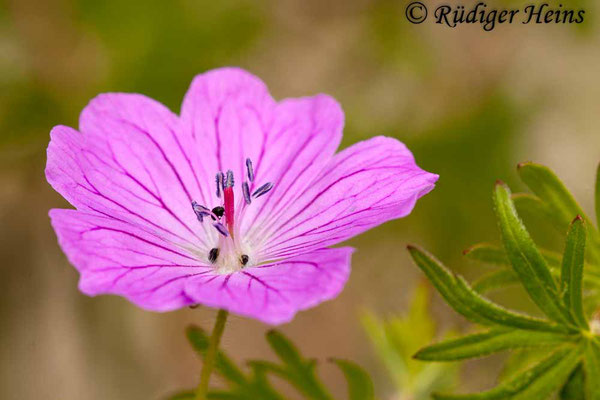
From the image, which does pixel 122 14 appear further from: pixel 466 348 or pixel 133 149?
pixel 466 348

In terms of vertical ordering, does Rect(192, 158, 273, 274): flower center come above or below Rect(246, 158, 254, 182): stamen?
below

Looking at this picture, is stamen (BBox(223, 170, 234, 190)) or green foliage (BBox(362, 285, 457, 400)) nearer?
stamen (BBox(223, 170, 234, 190))

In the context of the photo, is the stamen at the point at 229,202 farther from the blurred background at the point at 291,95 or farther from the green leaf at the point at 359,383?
the blurred background at the point at 291,95

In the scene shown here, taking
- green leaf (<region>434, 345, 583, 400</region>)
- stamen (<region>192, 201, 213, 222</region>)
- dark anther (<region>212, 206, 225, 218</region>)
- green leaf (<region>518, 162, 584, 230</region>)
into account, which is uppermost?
green leaf (<region>518, 162, 584, 230</region>)

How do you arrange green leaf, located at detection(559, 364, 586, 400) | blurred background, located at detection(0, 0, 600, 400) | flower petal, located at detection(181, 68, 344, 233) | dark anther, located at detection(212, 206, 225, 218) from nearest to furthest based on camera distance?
green leaf, located at detection(559, 364, 586, 400)
dark anther, located at detection(212, 206, 225, 218)
flower petal, located at detection(181, 68, 344, 233)
blurred background, located at detection(0, 0, 600, 400)

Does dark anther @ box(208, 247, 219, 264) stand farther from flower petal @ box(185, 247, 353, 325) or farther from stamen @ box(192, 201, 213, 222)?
flower petal @ box(185, 247, 353, 325)

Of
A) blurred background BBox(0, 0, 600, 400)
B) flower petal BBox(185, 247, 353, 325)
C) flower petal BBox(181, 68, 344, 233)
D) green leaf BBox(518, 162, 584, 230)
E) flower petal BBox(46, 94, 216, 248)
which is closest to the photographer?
flower petal BBox(185, 247, 353, 325)

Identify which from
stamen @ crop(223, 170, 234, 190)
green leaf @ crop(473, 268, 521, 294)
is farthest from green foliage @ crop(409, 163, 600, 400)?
stamen @ crop(223, 170, 234, 190)
